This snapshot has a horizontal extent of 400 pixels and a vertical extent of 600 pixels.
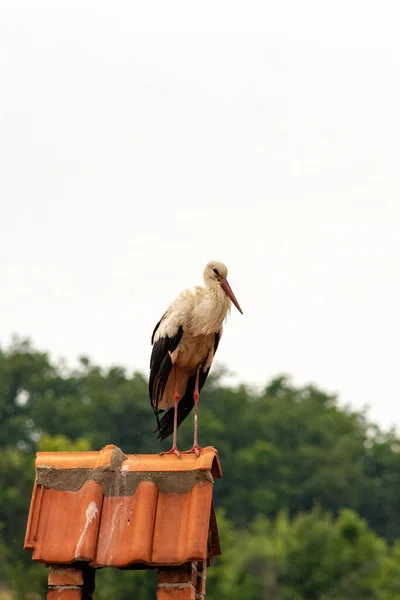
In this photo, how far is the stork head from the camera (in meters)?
10.7

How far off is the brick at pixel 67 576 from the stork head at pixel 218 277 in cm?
435

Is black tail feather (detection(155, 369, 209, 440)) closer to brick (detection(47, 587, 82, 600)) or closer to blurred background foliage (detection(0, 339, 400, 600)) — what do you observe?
brick (detection(47, 587, 82, 600))

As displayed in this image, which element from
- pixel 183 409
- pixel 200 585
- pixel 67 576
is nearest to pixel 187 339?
pixel 183 409

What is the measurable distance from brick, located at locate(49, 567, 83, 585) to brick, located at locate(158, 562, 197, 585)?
0.36 meters

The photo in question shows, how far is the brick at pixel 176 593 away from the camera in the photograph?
21.2 feet

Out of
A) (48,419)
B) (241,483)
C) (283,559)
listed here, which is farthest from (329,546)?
(48,419)

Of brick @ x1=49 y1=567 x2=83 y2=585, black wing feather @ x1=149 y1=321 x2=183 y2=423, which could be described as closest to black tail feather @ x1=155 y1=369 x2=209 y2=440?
black wing feather @ x1=149 y1=321 x2=183 y2=423

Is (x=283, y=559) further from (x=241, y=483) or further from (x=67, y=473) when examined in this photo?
(x=67, y=473)

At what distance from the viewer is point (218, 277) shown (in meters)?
10.8

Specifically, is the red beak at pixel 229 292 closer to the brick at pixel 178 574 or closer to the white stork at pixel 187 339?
the white stork at pixel 187 339

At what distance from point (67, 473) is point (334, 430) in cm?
7217

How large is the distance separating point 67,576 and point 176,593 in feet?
1.62

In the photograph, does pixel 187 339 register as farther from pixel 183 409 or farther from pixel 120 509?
pixel 120 509

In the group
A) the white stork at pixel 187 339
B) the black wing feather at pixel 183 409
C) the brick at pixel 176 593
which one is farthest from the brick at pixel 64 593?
the black wing feather at pixel 183 409
